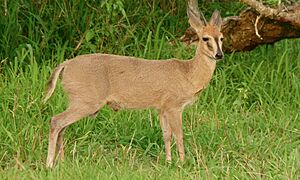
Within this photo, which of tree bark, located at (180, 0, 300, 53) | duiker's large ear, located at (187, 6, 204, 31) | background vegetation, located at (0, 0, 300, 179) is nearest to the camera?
background vegetation, located at (0, 0, 300, 179)

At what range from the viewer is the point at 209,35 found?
688 centimetres

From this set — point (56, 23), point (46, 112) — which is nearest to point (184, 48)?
point (56, 23)

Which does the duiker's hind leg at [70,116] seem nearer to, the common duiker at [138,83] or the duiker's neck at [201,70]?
the common duiker at [138,83]

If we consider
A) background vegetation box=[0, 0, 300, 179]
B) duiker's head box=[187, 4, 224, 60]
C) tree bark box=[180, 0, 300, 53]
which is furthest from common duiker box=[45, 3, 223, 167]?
tree bark box=[180, 0, 300, 53]

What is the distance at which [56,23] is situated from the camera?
28.8ft

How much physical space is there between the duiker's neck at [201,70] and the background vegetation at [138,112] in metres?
0.39

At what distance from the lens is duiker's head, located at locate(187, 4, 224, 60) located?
6785mm

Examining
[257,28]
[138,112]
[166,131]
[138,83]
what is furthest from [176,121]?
[257,28]

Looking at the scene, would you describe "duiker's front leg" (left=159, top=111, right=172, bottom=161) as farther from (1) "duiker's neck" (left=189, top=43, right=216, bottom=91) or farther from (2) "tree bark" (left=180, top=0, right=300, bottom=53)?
(2) "tree bark" (left=180, top=0, right=300, bottom=53)

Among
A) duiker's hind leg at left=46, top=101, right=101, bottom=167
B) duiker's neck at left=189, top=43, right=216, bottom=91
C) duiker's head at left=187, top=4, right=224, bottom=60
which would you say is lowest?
duiker's hind leg at left=46, top=101, right=101, bottom=167

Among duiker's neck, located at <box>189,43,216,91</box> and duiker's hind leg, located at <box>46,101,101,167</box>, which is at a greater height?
duiker's neck, located at <box>189,43,216,91</box>

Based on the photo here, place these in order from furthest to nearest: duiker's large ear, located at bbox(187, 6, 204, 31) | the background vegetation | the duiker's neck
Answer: duiker's large ear, located at bbox(187, 6, 204, 31) → the duiker's neck → the background vegetation

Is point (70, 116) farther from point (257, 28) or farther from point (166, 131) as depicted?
point (257, 28)

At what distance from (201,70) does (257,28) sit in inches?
49.2
